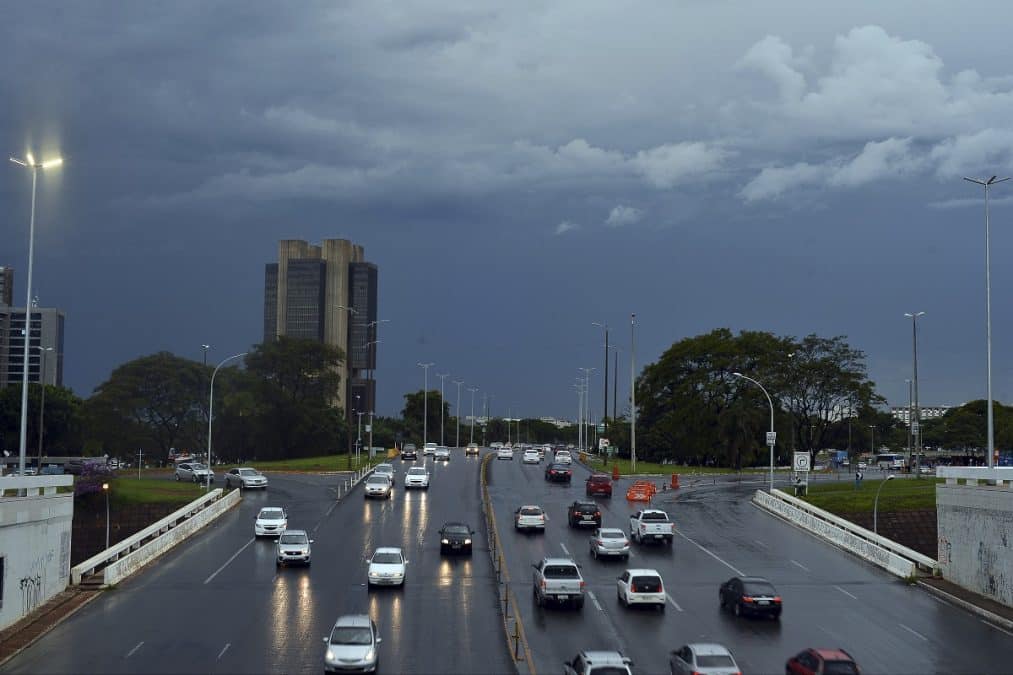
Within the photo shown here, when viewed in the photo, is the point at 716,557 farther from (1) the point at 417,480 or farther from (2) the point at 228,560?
(1) the point at 417,480

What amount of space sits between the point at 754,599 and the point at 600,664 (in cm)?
1235

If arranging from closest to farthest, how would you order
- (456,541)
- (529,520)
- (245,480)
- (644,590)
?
(644,590) → (456,541) → (529,520) → (245,480)

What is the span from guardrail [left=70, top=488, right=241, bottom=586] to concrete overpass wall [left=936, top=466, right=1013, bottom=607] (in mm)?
31943

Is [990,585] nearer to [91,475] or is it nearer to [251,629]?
[251,629]

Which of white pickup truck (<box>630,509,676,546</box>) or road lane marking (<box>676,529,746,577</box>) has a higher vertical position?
white pickup truck (<box>630,509,676,546</box>)

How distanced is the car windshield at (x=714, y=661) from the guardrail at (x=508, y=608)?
179 inches

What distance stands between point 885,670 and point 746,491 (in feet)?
164

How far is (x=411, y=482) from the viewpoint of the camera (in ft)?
232

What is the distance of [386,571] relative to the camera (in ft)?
119

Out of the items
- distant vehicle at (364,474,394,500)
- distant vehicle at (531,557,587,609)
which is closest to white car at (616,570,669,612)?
distant vehicle at (531,557,587,609)

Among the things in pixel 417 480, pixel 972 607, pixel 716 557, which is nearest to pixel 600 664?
pixel 972 607

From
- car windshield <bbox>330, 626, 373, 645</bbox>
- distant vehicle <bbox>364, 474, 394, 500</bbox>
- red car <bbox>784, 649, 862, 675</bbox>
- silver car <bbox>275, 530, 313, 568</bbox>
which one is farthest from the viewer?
distant vehicle <bbox>364, 474, 394, 500</bbox>

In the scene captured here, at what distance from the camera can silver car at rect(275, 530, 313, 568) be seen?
4100 cm

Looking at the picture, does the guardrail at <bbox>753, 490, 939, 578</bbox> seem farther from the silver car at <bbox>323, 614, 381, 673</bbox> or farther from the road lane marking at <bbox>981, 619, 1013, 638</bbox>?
the silver car at <bbox>323, 614, 381, 673</bbox>
